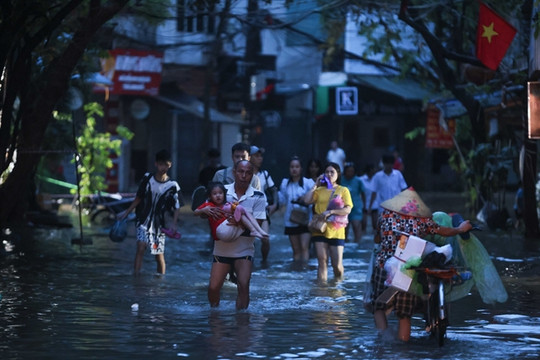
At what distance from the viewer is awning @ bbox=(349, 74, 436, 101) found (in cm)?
3906

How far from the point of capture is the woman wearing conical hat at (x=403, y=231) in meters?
9.02

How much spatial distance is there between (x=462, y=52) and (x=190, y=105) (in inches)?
703

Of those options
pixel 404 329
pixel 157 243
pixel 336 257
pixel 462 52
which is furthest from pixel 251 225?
pixel 462 52

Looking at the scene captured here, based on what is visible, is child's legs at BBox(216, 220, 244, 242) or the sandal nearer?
child's legs at BBox(216, 220, 244, 242)

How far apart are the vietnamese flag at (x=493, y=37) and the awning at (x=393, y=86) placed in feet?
64.9

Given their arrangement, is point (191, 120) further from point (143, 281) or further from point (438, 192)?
point (143, 281)

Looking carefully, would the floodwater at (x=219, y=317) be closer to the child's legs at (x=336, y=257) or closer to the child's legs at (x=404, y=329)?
the child's legs at (x=404, y=329)

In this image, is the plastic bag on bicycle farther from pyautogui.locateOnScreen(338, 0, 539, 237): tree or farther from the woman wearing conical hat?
pyautogui.locateOnScreen(338, 0, 539, 237): tree

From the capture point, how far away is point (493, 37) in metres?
18.7

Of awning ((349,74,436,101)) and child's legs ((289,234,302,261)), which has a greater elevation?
awning ((349,74,436,101))

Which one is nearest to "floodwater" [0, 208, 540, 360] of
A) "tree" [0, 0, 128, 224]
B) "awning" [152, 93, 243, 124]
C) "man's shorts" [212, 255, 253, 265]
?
"man's shorts" [212, 255, 253, 265]

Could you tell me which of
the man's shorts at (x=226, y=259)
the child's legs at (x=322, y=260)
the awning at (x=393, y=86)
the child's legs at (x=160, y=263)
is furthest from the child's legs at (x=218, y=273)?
the awning at (x=393, y=86)

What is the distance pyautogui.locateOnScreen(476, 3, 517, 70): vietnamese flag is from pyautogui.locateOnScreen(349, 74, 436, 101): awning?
1979 centimetres

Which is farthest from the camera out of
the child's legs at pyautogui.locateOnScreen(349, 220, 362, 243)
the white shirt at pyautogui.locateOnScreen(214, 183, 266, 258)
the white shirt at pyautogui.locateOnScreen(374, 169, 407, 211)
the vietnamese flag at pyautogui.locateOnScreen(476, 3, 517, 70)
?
the child's legs at pyautogui.locateOnScreen(349, 220, 362, 243)
